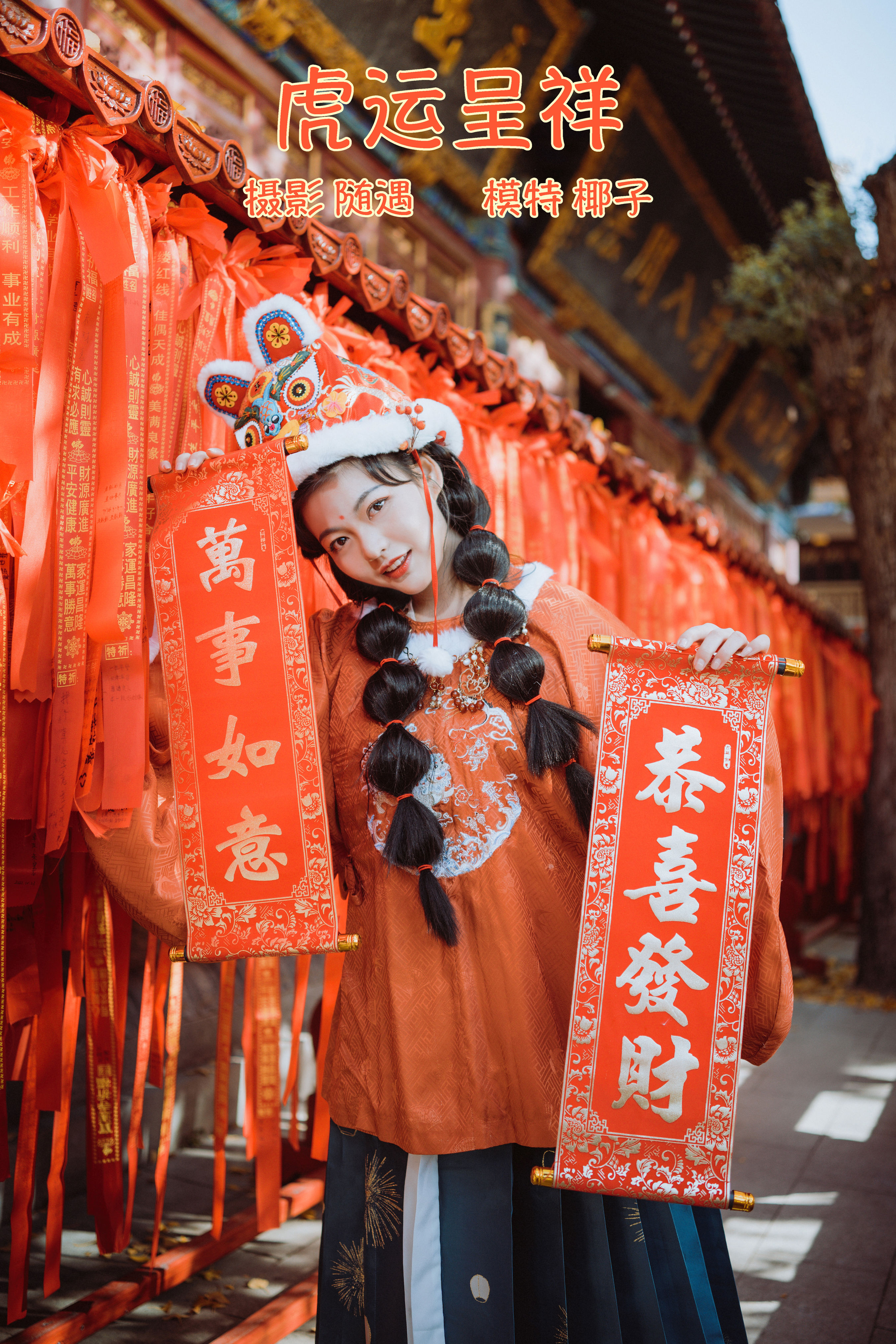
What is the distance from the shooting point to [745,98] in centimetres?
742

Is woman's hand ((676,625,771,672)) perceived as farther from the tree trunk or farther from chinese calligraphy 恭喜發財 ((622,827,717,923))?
the tree trunk

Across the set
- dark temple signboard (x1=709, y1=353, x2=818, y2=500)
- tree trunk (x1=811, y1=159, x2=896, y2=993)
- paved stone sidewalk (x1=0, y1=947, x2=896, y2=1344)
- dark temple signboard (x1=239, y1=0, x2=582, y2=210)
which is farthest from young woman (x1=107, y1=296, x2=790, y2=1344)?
dark temple signboard (x1=709, y1=353, x2=818, y2=500)

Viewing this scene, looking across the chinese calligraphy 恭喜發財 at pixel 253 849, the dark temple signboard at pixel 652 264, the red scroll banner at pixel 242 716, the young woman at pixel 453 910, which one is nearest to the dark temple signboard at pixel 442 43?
the dark temple signboard at pixel 652 264

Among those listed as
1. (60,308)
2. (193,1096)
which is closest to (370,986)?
(60,308)

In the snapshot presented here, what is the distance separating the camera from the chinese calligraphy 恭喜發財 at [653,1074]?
1.69 meters

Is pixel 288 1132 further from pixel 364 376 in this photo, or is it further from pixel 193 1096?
pixel 364 376

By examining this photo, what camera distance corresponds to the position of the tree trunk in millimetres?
7512

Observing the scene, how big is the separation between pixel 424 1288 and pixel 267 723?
42.1 inches

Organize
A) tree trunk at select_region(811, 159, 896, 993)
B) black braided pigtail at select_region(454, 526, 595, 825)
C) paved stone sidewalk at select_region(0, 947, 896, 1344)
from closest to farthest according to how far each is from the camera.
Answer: black braided pigtail at select_region(454, 526, 595, 825) < paved stone sidewalk at select_region(0, 947, 896, 1344) < tree trunk at select_region(811, 159, 896, 993)

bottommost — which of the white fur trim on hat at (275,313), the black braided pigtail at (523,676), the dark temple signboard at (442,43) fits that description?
the black braided pigtail at (523,676)

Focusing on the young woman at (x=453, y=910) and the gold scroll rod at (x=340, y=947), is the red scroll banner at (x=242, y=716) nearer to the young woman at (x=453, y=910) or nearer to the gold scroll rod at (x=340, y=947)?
the gold scroll rod at (x=340, y=947)

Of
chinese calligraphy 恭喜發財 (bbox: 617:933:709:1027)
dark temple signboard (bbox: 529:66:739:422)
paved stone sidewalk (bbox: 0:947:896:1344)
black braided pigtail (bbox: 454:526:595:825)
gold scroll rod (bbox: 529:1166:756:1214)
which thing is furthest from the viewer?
dark temple signboard (bbox: 529:66:739:422)

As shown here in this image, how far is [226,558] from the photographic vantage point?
1.85 m

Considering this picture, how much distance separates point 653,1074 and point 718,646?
75cm
